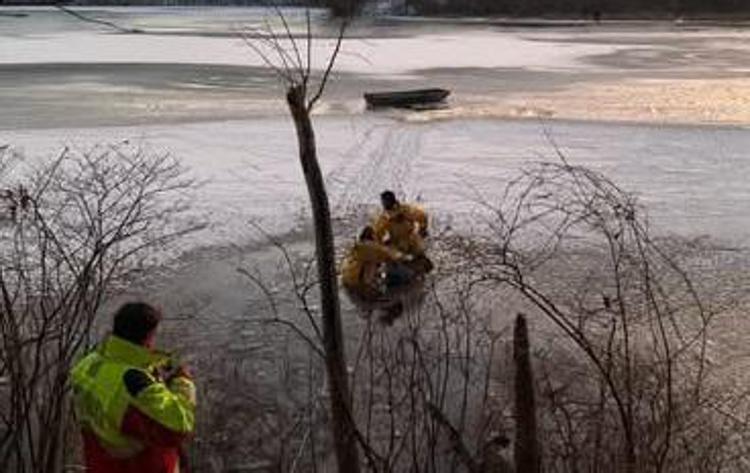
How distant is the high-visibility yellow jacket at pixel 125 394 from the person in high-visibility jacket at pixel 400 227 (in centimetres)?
694

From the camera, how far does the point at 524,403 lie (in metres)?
3.84

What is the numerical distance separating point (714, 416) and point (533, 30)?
4757 cm

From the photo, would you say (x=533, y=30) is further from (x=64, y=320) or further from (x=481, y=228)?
(x=64, y=320)

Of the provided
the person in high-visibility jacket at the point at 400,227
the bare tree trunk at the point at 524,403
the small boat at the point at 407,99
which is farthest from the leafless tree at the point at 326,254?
the small boat at the point at 407,99

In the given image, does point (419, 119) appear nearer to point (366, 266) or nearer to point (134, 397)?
point (366, 266)

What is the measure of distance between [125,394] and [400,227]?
7242mm

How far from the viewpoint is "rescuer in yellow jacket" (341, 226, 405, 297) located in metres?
9.94

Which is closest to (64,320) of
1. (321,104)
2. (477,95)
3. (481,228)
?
(481,228)

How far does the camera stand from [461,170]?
15695 mm

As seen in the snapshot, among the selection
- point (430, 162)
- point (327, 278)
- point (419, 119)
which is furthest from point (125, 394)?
point (419, 119)

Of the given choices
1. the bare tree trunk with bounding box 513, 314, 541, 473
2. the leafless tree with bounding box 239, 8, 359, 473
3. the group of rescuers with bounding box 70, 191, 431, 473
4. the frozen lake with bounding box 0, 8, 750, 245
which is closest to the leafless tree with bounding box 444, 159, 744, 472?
the bare tree trunk with bounding box 513, 314, 541, 473

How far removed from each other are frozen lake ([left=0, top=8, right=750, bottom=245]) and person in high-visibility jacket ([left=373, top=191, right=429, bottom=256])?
1.94 m

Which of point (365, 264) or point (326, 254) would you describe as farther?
point (365, 264)

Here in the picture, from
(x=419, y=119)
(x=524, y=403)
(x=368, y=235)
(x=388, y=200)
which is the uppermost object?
(x=524, y=403)
